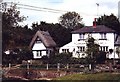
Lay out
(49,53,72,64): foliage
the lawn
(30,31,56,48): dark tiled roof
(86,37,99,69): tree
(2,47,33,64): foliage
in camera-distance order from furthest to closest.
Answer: (30,31,56,48): dark tiled roof
(2,47,33,64): foliage
(49,53,72,64): foliage
(86,37,99,69): tree
the lawn

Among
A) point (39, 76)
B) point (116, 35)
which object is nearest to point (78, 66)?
point (39, 76)

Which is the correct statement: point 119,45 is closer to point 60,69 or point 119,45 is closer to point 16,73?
point 60,69

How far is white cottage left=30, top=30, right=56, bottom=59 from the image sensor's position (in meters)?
52.2

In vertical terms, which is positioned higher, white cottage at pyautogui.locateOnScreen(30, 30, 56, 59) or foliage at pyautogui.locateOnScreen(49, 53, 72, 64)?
white cottage at pyautogui.locateOnScreen(30, 30, 56, 59)

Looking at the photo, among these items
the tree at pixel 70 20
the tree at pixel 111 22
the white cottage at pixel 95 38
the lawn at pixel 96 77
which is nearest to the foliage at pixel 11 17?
the lawn at pixel 96 77

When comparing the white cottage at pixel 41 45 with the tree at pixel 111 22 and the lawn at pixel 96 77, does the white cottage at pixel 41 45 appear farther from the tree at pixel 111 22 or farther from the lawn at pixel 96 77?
the lawn at pixel 96 77

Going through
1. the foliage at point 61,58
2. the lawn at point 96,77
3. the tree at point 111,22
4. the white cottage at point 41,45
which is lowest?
the lawn at point 96,77

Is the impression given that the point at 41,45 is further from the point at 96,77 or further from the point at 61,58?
the point at 96,77

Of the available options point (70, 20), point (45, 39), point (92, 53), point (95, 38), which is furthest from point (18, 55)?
point (70, 20)

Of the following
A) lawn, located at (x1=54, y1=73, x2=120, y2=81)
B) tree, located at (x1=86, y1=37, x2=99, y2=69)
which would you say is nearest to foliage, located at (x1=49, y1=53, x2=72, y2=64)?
tree, located at (x1=86, y1=37, x2=99, y2=69)

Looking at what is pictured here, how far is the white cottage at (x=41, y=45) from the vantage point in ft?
171

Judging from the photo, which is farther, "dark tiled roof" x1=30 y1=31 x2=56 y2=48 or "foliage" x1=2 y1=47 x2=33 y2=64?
"dark tiled roof" x1=30 y1=31 x2=56 y2=48

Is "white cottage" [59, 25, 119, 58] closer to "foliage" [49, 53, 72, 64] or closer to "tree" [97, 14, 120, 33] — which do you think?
"tree" [97, 14, 120, 33]

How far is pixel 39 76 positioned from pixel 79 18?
4533cm
